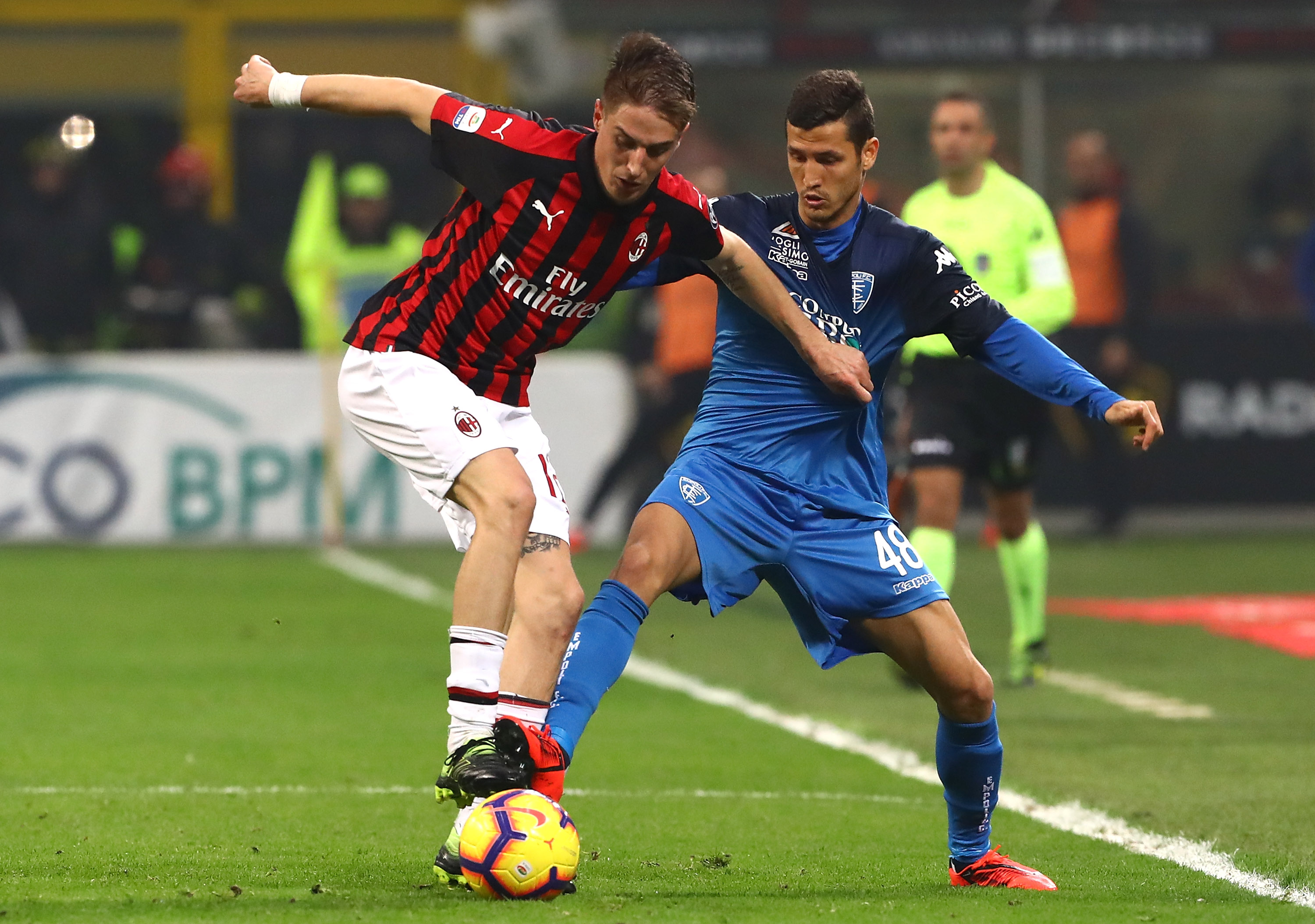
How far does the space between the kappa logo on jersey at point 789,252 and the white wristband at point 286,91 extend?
1209 mm

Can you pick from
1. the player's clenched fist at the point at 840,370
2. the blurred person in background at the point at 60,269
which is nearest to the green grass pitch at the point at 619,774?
the player's clenched fist at the point at 840,370

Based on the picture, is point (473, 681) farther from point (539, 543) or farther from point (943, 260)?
point (943, 260)

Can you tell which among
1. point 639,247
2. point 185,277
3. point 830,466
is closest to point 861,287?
point 830,466

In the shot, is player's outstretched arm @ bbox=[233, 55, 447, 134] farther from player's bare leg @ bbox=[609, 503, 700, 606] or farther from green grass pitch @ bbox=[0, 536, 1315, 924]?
green grass pitch @ bbox=[0, 536, 1315, 924]

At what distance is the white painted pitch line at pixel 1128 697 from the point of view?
8.25m

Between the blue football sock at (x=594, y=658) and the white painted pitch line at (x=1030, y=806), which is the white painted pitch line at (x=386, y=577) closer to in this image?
the white painted pitch line at (x=1030, y=806)

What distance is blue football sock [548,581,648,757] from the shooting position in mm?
4887

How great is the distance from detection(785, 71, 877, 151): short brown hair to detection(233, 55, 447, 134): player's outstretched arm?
2.83ft

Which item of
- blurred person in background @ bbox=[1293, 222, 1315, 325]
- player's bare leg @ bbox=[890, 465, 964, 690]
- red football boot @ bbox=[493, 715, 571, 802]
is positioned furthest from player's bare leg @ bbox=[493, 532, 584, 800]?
blurred person in background @ bbox=[1293, 222, 1315, 325]

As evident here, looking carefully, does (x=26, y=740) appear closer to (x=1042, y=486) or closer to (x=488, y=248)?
(x=488, y=248)

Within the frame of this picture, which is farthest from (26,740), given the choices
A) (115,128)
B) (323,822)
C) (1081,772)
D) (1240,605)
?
(115,128)

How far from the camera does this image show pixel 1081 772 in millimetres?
6895

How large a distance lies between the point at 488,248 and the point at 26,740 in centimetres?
306

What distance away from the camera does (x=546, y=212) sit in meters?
5.15
